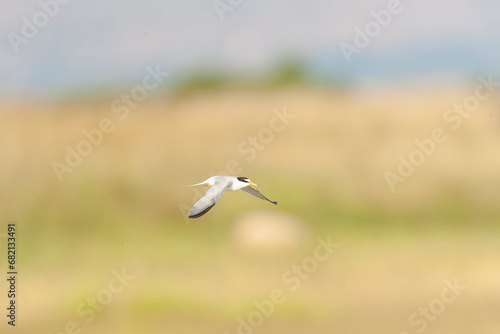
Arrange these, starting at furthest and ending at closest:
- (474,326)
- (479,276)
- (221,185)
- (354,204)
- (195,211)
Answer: (354,204) → (479,276) → (474,326) → (221,185) → (195,211)

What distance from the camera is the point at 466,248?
16141 millimetres

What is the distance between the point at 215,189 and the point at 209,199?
0.93ft

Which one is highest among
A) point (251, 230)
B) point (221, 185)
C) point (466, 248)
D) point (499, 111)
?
point (221, 185)

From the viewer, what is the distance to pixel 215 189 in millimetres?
8359

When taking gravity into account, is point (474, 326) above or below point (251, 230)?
below

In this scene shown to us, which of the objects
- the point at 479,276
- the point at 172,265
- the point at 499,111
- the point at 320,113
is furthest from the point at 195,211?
the point at 499,111

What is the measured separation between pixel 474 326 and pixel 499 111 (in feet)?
30.3

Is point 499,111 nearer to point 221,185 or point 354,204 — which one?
point 354,204

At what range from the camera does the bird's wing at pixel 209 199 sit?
25.9 feet

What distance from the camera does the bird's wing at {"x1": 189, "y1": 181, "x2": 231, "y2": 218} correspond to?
789 cm

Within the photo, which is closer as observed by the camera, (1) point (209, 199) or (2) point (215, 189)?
(1) point (209, 199)

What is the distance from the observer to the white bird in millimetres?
7938

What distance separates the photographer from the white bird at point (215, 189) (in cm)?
794

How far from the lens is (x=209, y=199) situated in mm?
8102
